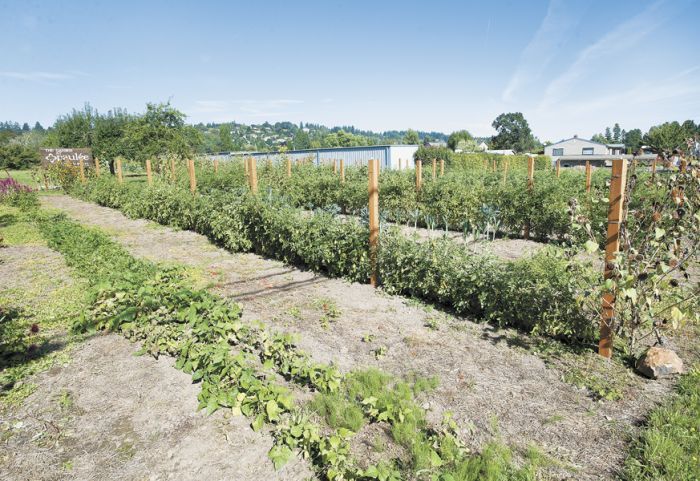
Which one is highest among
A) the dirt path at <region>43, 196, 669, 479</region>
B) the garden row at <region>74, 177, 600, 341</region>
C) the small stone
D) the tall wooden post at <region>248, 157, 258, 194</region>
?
the tall wooden post at <region>248, 157, 258, 194</region>

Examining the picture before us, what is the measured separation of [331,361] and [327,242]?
2818 mm

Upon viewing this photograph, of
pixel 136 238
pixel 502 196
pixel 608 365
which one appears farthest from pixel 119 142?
pixel 608 365

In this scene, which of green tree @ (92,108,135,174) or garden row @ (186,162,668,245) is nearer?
garden row @ (186,162,668,245)

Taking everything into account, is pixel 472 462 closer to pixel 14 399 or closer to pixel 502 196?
pixel 14 399

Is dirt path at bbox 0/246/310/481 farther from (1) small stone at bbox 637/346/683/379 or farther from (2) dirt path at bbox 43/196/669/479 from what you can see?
(1) small stone at bbox 637/346/683/379

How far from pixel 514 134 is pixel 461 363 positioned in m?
112

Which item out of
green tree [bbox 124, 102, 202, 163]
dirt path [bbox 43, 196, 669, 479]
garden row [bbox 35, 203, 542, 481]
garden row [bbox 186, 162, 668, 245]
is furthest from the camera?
green tree [bbox 124, 102, 202, 163]

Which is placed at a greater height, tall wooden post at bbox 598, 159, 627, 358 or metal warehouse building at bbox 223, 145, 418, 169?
metal warehouse building at bbox 223, 145, 418, 169

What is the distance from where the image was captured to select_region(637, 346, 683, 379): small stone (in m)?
3.49

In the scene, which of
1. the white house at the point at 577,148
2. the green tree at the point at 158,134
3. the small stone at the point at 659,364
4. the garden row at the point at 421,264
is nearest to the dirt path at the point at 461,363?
the small stone at the point at 659,364

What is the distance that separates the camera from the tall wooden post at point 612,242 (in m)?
3.76

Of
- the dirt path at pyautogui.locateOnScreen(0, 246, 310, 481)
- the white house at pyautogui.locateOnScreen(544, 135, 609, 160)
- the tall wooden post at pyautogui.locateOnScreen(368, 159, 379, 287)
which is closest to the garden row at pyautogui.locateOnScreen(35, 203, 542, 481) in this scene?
the dirt path at pyautogui.locateOnScreen(0, 246, 310, 481)

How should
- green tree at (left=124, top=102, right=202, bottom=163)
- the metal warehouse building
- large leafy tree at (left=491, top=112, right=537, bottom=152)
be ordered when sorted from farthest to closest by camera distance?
large leafy tree at (left=491, top=112, right=537, bottom=152) → the metal warehouse building → green tree at (left=124, top=102, right=202, bottom=163)

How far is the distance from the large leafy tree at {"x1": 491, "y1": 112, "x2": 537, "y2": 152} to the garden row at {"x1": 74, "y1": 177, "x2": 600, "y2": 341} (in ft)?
343
